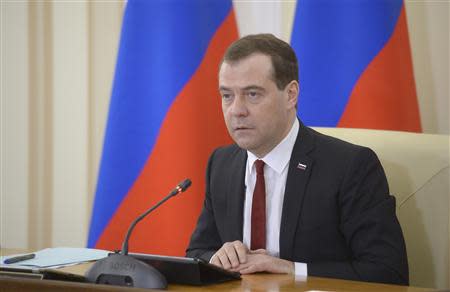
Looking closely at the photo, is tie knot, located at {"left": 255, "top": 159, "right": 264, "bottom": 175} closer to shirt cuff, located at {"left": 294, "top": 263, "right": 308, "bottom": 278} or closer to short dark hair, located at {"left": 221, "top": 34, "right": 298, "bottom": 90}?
short dark hair, located at {"left": 221, "top": 34, "right": 298, "bottom": 90}

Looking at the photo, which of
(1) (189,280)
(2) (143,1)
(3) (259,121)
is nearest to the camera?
(1) (189,280)

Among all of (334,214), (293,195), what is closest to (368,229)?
(334,214)

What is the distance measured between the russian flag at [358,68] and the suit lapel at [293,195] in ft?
2.25

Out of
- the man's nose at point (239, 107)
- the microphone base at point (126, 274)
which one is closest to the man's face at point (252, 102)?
the man's nose at point (239, 107)

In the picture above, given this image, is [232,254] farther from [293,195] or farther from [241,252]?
[293,195]

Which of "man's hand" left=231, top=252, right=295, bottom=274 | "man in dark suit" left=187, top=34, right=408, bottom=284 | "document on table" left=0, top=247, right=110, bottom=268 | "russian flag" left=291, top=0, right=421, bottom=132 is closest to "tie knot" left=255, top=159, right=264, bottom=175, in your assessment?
"man in dark suit" left=187, top=34, right=408, bottom=284

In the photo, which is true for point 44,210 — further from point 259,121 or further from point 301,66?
point 259,121

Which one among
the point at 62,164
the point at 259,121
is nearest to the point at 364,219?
the point at 259,121

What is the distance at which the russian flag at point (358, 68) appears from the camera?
123 inches

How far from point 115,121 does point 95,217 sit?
461 millimetres

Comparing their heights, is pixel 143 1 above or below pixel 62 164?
above

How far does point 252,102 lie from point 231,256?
577 mm

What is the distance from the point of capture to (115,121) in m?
3.38

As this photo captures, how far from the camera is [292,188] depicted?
2.47 metres
